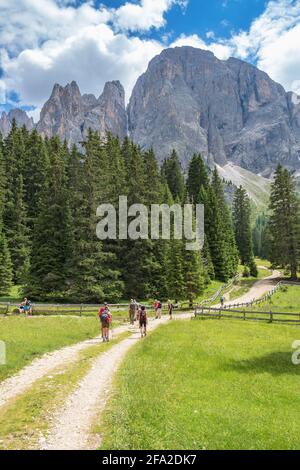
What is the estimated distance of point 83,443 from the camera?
31.5 feet

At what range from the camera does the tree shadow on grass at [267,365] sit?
17.7m

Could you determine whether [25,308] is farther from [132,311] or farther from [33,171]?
[33,171]

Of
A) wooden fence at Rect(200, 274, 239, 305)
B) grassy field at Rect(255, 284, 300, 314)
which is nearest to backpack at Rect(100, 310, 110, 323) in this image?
grassy field at Rect(255, 284, 300, 314)

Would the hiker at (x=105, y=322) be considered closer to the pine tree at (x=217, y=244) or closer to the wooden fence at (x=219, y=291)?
the wooden fence at (x=219, y=291)

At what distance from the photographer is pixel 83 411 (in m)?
12.0

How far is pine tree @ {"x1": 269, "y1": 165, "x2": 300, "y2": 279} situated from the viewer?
220 feet

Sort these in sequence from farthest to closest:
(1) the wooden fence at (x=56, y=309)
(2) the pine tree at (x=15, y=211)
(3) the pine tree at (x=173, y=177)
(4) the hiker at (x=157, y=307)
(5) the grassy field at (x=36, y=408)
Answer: (3) the pine tree at (x=173, y=177)
(2) the pine tree at (x=15, y=211)
(4) the hiker at (x=157, y=307)
(1) the wooden fence at (x=56, y=309)
(5) the grassy field at (x=36, y=408)

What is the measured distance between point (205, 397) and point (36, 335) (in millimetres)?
13316

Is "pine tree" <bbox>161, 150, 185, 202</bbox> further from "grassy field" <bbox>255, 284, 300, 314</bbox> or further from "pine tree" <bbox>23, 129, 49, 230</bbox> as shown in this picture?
Result: "grassy field" <bbox>255, 284, 300, 314</bbox>

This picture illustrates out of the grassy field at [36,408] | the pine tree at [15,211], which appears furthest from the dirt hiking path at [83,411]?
the pine tree at [15,211]

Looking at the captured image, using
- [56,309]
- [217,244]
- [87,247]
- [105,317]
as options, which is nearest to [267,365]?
[105,317]

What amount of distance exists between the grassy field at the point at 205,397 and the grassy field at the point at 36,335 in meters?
4.74
